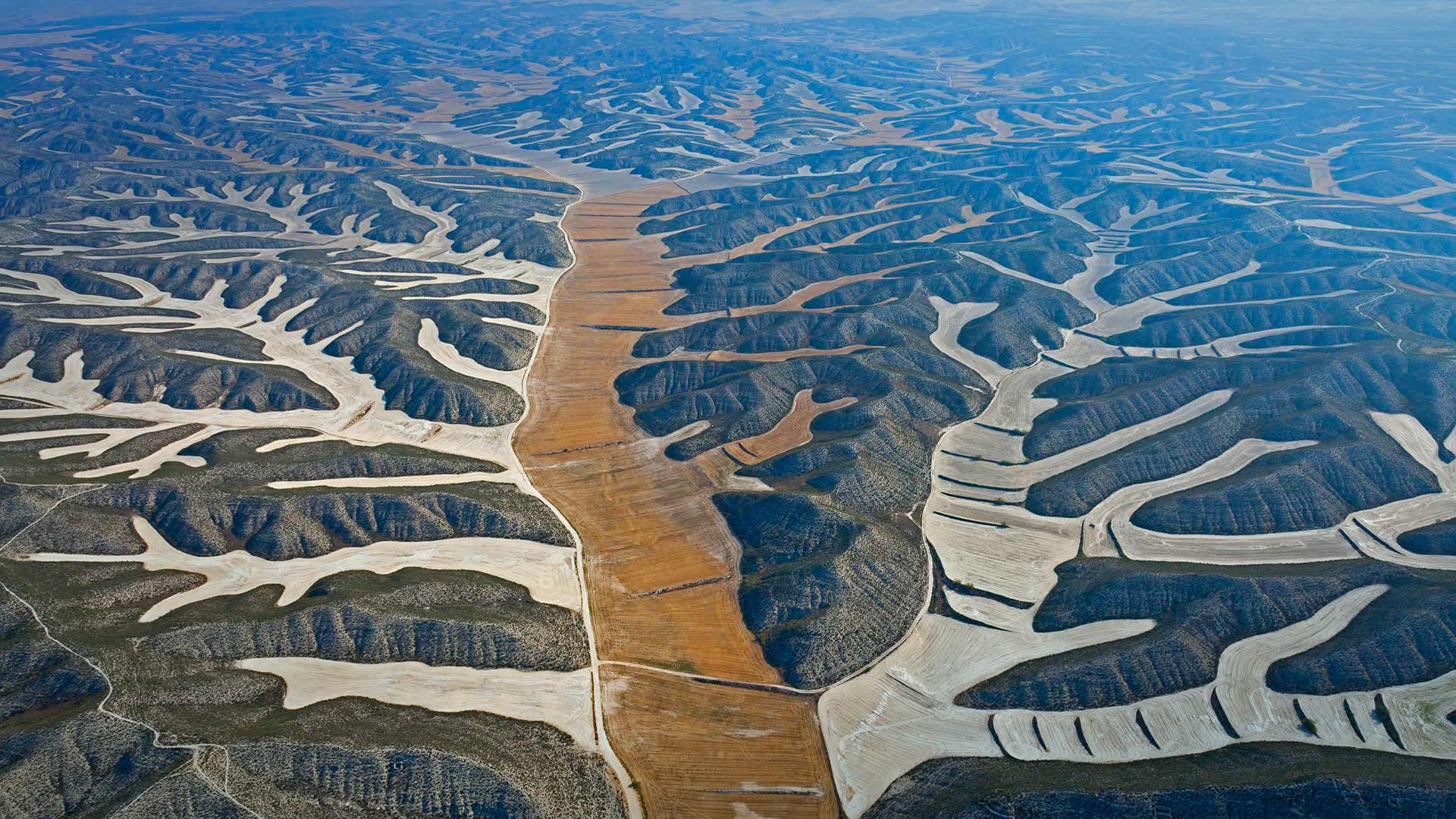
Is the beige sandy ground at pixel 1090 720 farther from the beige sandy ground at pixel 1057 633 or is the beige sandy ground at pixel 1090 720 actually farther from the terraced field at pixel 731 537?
the terraced field at pixel 731 537

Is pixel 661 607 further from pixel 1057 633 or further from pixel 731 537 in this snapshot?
pixel 1057 633

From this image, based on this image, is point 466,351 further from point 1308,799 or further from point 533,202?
point 1308,799

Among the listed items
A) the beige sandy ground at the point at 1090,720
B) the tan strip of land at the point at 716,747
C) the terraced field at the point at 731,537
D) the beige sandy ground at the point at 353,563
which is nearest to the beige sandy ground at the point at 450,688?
the terraced field at the point at 731,537

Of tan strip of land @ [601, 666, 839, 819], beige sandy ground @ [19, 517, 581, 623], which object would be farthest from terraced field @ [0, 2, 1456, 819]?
beige sandy ground @ [19, 517, 581, 623]

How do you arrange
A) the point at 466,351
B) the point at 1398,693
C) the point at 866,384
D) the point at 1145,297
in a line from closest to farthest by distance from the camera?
the point at 1398,693
the point at 866,384
the point at 466,351
the point at 1145,297

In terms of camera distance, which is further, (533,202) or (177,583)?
(533,202)

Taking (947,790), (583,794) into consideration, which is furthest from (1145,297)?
(583,794)

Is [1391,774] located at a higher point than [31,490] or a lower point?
higher
